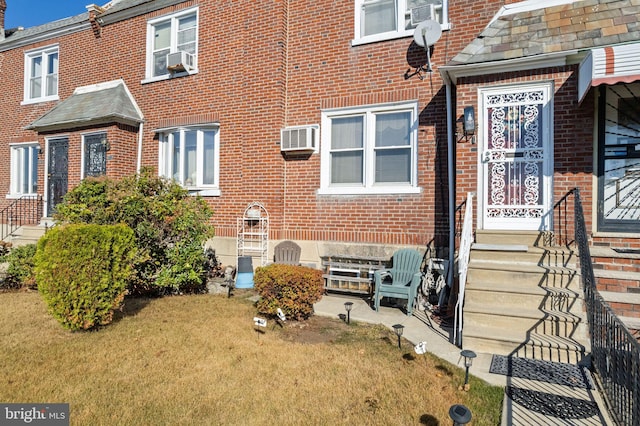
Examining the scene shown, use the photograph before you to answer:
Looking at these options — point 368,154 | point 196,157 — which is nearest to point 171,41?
point 196,157

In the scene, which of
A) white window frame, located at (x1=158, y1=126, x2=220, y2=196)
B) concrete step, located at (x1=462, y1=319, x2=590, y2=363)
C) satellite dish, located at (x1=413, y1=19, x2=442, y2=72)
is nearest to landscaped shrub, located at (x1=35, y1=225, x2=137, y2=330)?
white window frame, located at (x1=158, y1=126, x2=220, y2=196)

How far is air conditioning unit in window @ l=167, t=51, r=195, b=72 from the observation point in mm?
9914

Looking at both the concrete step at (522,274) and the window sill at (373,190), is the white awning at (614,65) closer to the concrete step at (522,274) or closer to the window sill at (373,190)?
the concrete step at (522,274)

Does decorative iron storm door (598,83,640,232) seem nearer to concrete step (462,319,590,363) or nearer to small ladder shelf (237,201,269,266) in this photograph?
concrete step (462,319,590,363)

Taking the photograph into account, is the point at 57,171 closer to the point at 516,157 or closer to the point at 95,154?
the point at 95,154

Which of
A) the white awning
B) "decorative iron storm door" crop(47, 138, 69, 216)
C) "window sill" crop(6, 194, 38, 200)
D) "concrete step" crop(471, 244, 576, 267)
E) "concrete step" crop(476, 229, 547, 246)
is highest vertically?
the white awning

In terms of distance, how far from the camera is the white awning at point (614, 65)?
5.07m

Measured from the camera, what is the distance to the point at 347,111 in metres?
8.42

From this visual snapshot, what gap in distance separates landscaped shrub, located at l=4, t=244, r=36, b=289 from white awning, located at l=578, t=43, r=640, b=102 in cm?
1064

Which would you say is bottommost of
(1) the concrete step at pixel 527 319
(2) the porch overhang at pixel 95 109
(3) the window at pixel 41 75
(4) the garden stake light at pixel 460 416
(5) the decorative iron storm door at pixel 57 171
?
(4) the garden stake light at pixel 460 416

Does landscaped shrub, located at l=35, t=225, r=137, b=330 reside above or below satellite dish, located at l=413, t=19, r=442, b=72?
below

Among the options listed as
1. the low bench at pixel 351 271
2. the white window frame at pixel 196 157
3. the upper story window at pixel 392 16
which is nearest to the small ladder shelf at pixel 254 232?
the white window frame at pixel 196 157

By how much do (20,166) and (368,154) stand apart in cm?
1283

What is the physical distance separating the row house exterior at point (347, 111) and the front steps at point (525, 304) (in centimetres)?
87
